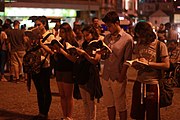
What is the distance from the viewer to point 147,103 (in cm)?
569

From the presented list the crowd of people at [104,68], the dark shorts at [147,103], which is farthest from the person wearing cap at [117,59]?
the dark shorts at [147,103]

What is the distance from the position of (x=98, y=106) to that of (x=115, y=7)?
37.1 m

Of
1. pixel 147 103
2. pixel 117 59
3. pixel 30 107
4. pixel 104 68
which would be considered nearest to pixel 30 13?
pixel 30 107

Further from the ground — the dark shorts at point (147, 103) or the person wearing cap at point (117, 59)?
the person wearing cap at point (117, 59)

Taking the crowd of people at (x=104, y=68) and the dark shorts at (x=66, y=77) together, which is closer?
the crowd of people at (x=104, y=68)

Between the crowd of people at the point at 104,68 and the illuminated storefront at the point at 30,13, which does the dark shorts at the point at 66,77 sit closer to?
the crowd of people at the point at 104,68

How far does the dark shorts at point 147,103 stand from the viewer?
5.65 m

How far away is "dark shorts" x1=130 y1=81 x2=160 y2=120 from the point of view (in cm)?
565

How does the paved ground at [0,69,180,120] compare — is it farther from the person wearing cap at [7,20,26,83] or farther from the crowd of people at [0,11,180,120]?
the person wearing cap at [7,20,26,83]

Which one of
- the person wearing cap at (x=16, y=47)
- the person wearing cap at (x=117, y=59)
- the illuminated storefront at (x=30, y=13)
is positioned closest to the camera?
the person wearing cap at (x=117, y=59)

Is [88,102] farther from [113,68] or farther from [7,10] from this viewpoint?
[7,10]

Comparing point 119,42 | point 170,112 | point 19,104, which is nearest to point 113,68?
point 119,42

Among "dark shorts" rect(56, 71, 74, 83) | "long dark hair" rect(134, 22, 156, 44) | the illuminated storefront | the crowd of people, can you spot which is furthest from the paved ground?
the illuminated storefront

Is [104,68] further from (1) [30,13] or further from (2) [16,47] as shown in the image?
(1) [30,13]
